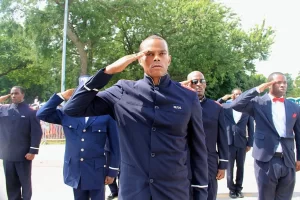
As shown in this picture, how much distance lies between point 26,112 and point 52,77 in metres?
19.2

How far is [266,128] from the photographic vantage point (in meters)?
4.84

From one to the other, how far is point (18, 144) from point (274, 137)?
3856mm

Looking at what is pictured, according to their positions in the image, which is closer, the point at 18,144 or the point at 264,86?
the point at 264,86

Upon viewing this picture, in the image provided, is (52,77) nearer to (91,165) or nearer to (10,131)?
(10,131)

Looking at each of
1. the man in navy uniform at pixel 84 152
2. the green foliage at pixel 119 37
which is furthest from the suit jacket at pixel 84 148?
the green foliage at pixel 119 37

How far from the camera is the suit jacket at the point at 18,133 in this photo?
5785 mm

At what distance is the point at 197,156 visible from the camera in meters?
2.68

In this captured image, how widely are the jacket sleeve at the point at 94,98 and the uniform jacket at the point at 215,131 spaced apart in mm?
2069

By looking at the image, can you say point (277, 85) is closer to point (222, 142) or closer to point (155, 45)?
point (222, 142)

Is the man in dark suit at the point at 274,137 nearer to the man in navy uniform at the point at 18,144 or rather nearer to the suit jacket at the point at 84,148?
the suit jacket at the point at 84,148

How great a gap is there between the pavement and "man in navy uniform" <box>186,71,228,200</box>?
8.11ft

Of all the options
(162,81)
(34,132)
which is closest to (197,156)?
(162,81)

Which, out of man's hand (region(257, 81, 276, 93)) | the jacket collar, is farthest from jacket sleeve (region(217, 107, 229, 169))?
the jacket collar

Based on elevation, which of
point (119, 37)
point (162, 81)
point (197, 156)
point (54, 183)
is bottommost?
point (54, 183)
